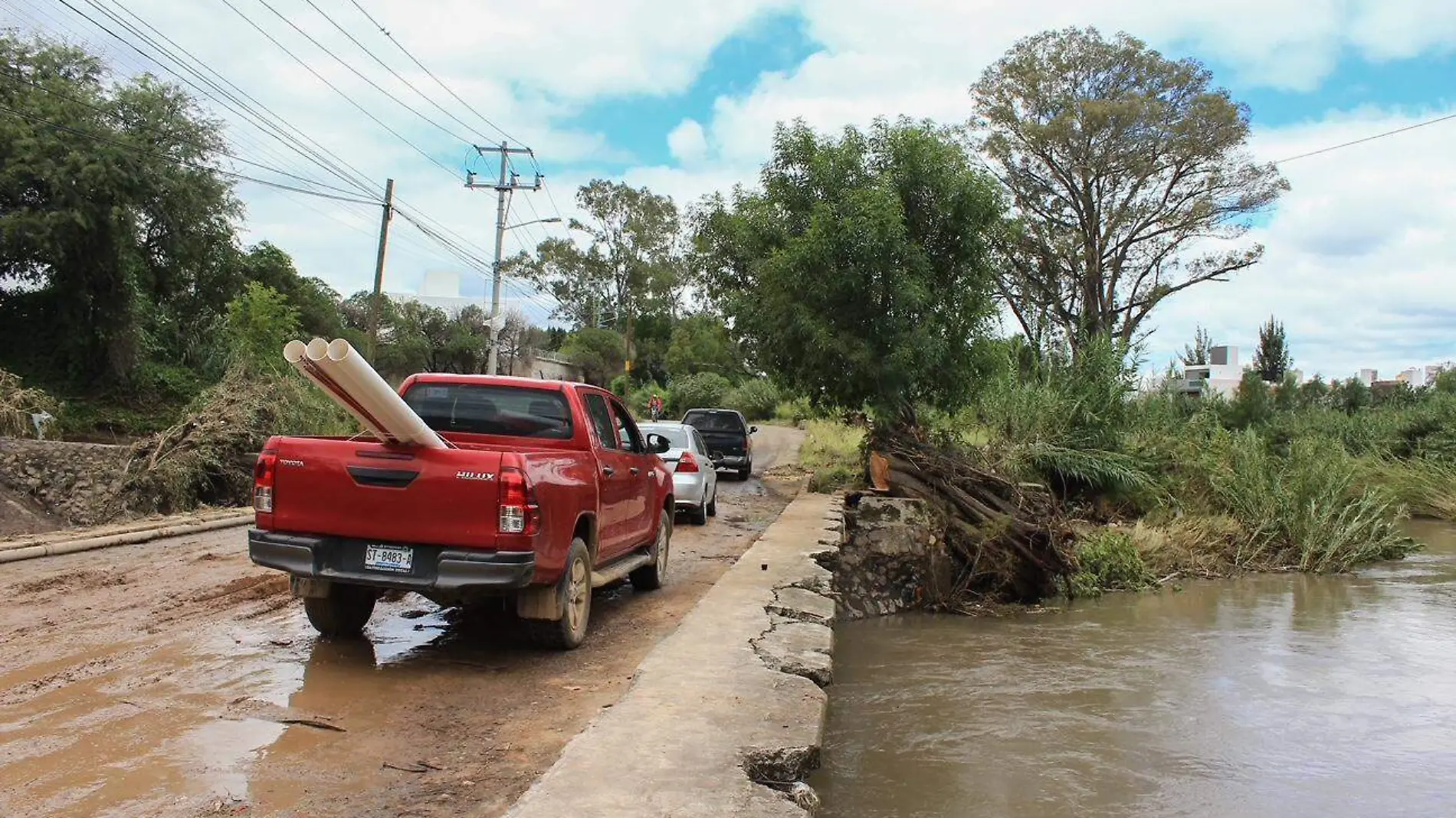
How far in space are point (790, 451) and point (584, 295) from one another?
34.9 meters

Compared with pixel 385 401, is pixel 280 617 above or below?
below

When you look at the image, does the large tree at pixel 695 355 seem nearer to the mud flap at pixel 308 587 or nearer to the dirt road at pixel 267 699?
the dirt road at pixel 267 699

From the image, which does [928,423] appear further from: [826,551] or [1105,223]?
[1105,223]

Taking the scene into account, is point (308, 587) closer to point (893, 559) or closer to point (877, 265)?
point (893, 559)

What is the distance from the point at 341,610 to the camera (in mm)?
6496

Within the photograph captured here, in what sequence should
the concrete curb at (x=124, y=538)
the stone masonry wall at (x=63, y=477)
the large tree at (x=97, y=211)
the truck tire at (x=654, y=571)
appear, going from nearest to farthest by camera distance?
the truck tire at (x=654, y=571), the concrete curb at (x=124, y=538), the stone masonry wall at (x=63, y=477), the large tree at (x=97, y=211)

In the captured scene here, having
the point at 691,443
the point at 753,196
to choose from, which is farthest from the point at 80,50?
the point at 691,443

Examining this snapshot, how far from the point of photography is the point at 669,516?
977cm

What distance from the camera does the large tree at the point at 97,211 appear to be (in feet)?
74.5

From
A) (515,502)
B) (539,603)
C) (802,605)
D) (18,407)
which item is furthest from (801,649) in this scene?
(18,407)

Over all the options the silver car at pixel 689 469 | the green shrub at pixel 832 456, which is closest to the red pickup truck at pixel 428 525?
the silver car at pixel 689 469

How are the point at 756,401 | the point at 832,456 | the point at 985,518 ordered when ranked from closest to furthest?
the point at 985,518, the point at 832,456, the point at 756,401

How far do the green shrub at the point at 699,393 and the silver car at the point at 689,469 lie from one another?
113ft

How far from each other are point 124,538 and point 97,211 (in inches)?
653
